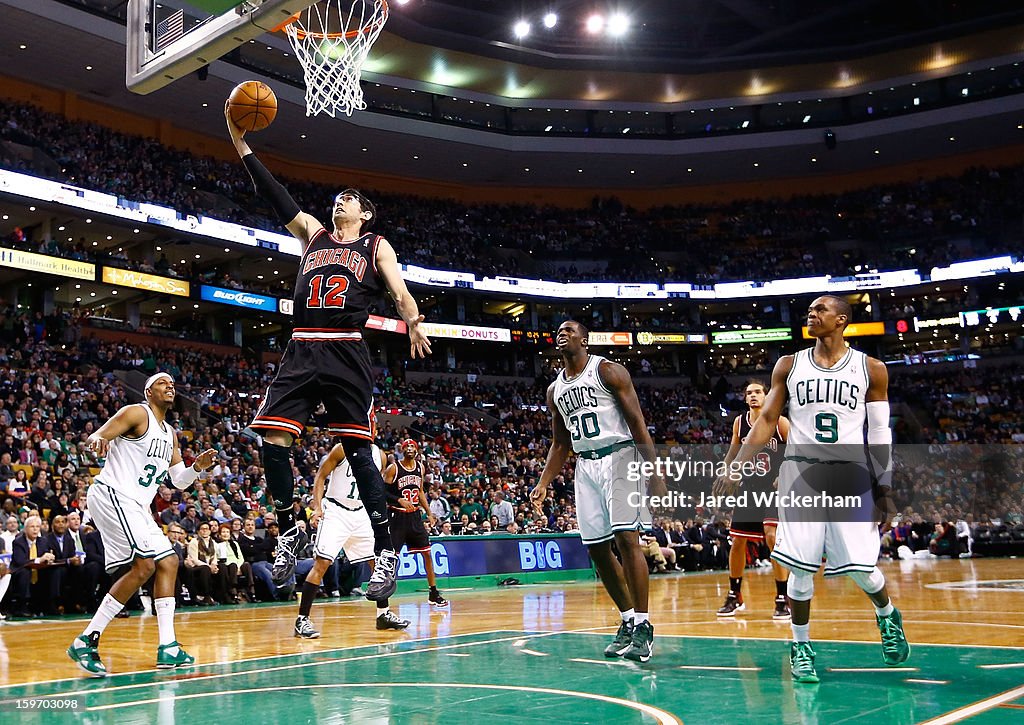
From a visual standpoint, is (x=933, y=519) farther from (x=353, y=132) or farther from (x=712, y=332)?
(x=353, y=132)

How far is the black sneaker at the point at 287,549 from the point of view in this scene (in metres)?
5.83

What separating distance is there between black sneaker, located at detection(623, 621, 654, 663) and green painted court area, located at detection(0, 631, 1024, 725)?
9 cm

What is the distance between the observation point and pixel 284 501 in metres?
5.52

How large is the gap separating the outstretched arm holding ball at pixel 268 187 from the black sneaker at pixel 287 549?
191 cm

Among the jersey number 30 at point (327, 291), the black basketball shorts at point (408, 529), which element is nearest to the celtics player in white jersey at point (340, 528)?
the black basketball shorts at point (408, 529)

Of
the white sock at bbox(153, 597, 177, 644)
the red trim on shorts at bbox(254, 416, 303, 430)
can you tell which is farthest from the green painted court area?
the red trim on shorts at bbox(254, 416, 303, 430)

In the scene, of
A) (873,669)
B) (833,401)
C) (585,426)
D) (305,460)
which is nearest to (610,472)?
(585,426)

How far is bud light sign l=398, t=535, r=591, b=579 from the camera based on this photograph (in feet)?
60.2

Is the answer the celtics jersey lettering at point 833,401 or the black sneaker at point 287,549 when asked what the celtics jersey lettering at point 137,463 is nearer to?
the black sneaker at point 287,549

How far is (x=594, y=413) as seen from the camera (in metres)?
7.06

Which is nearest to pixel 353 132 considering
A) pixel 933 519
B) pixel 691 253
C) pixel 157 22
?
pixel 691 253

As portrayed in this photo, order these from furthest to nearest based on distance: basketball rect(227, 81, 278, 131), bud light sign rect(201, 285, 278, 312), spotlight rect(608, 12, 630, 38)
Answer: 1. spotlight rect(608, 12, 630, 38)
2. bud light sign rect(201, 285, 278, 312)
3. basketball rect(227, 81, 278, 131)

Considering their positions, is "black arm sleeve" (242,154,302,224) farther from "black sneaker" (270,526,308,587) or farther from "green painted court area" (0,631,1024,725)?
"green painted court area" (0,631,1024,725)

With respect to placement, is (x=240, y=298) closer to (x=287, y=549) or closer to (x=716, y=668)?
(x=287, y=549)
